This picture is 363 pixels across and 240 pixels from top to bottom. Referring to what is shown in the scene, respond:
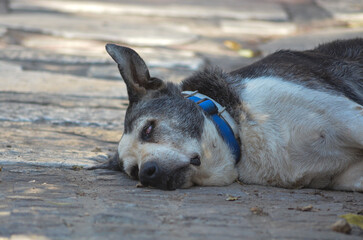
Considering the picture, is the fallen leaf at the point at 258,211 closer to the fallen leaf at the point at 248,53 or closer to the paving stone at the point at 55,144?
the paving stone at the point at 55,144

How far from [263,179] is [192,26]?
6.45 meters

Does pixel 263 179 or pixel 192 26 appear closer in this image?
pixel 263 179

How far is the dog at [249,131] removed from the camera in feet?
10.4

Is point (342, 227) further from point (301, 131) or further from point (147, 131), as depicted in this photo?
point (147, 131)

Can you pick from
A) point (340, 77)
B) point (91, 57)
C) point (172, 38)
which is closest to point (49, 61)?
point (91, 57)

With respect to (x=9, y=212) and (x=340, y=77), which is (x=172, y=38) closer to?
(x=340, y=77)

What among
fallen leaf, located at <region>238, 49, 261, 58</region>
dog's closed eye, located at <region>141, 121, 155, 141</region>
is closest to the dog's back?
dog's closed eye, located at <region>141, 121, 155, 141</region>

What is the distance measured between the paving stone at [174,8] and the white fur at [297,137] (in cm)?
688

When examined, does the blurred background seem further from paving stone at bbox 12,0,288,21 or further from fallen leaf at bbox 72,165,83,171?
fallen leaf at bbox 72,165,83,171

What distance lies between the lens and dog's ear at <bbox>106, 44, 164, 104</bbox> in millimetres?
3375

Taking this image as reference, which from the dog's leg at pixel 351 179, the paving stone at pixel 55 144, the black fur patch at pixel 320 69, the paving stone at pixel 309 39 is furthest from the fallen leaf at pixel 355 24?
the dog's leg at pixel 351 179

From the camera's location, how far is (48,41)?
26.0 ft

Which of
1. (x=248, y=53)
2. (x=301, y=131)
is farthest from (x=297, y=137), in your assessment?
(x=248, y=53)

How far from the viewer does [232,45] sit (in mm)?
8234
